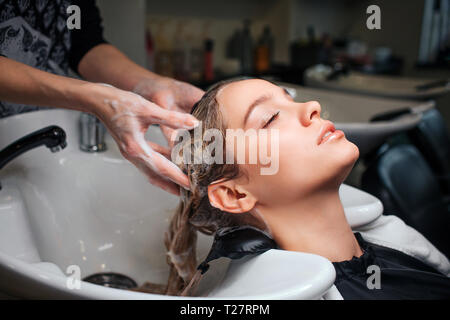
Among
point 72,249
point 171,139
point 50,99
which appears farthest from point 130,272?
point 50,99

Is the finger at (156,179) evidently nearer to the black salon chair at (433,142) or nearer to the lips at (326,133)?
the lips at (326,133)

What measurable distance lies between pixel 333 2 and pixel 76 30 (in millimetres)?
3018

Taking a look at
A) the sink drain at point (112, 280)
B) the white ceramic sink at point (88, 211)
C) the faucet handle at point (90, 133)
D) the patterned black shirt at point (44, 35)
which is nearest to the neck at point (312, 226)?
the white ceramic sink at point (88, 211)

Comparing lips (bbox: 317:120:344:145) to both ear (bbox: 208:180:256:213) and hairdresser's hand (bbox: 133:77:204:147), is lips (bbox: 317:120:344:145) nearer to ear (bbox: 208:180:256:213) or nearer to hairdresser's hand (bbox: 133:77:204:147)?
ear (bbox: 208:180:256:213)

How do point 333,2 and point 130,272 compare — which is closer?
point 130,272

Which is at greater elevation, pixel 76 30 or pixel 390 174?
pixel 76 30

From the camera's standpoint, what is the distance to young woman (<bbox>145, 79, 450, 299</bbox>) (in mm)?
746

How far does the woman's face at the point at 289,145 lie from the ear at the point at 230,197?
0.05 ft

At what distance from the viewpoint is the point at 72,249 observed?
102 centimetres

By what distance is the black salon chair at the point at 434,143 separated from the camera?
1878 millimetres

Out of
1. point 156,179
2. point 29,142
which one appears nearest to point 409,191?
point 156,179

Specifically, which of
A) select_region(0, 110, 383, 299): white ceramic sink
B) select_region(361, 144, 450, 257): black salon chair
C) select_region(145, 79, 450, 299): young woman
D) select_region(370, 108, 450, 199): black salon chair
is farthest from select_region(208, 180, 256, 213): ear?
select_region(370, 108, 450, 199): black salon chair

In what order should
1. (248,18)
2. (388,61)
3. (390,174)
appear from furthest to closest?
(388,61) → (248,18) → (390,174)
